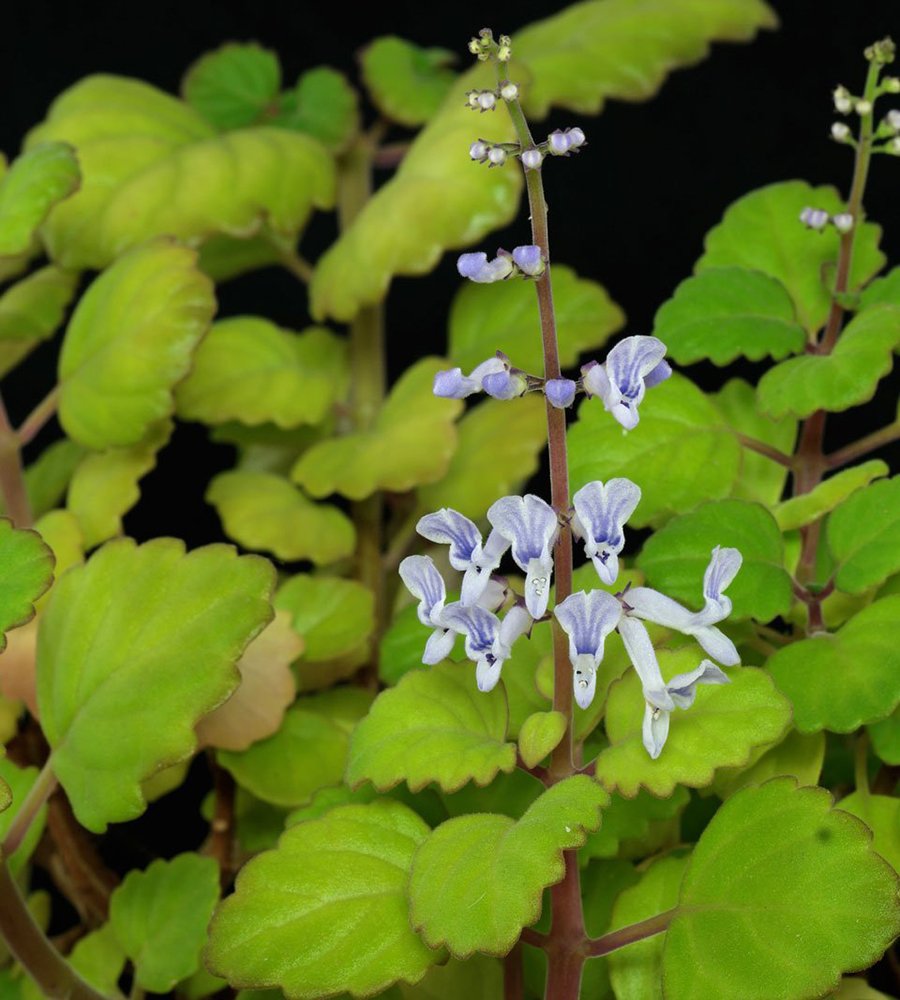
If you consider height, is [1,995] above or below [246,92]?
below

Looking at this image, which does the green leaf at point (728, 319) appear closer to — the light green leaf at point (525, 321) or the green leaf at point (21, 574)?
the light green leaf at point (525, 321)

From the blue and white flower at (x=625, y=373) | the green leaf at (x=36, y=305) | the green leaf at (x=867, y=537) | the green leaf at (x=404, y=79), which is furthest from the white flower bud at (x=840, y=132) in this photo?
the green leaf at (x=36, y=305)

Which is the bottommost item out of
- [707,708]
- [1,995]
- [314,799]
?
[1,995]

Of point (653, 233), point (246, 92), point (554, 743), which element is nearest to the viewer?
point (554, 743)

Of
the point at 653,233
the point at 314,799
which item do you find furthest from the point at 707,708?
the point at 653,233

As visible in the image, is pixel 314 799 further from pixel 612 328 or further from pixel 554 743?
pixel 612 328

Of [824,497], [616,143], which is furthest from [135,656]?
[616,143]
